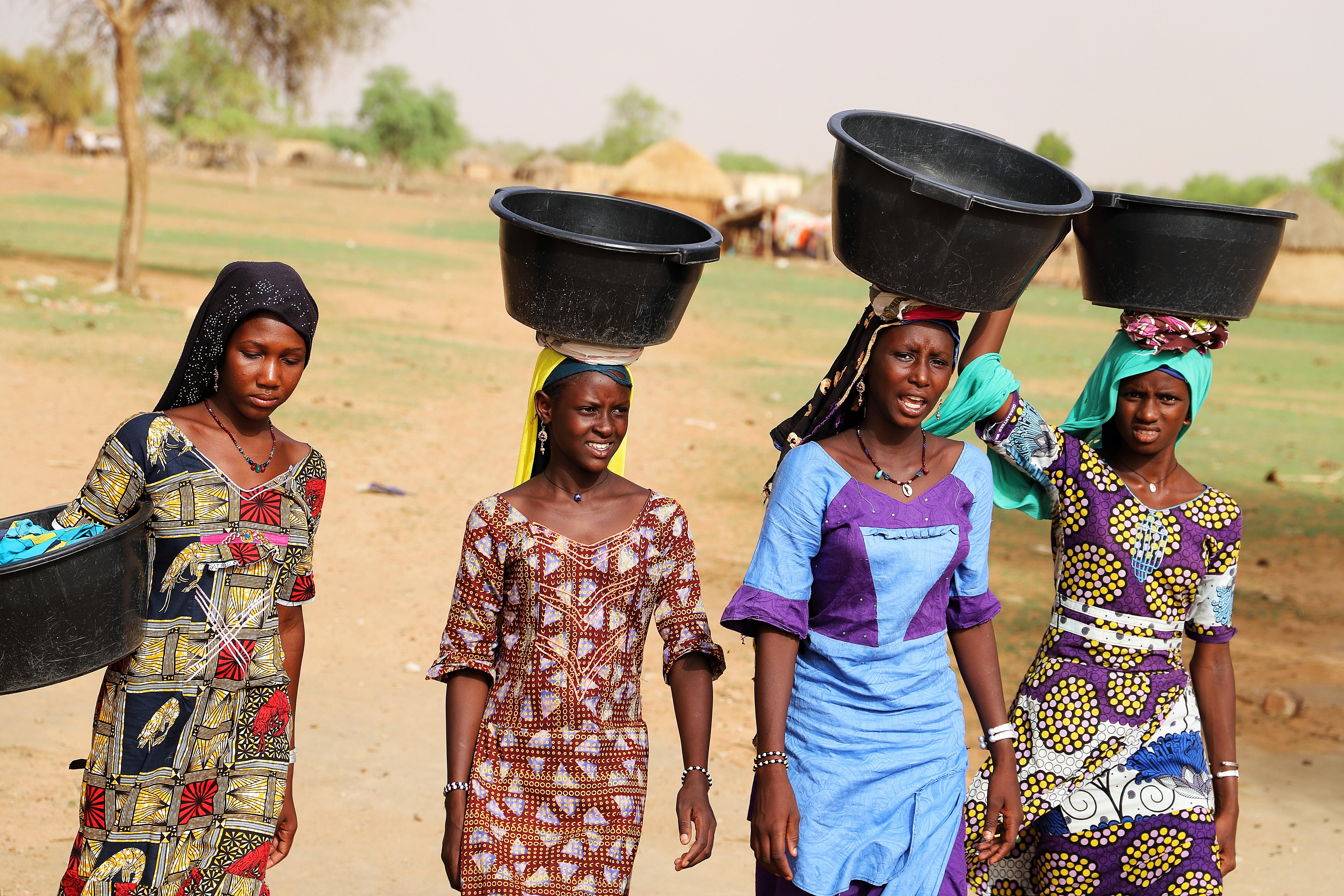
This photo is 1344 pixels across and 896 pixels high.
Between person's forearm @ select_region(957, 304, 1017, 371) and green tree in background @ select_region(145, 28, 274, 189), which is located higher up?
green tree in background @ select_region(145, 28, 274, 189)

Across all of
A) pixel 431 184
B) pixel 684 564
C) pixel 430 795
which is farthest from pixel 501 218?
pixel 431 184

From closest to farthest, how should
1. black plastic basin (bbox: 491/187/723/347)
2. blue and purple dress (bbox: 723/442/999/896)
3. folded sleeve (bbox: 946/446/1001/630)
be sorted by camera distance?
black plastic basin (bbox: 491/187/723/347), blue and purple dress (bbox: 723/442/999/896), folded sleeve (bbox: 946/446/1001/630)

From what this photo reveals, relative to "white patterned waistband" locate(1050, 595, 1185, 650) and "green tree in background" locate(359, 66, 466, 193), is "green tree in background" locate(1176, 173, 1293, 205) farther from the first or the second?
"white patterned waistband" locate(1050, 595, 1185, 650)

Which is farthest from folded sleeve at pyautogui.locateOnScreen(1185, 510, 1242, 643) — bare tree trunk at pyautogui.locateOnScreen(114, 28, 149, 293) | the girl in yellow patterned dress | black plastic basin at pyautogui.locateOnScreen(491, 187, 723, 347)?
bare tree trunk at pyautogui.locateOnScreen(114, 28, 149, 293)

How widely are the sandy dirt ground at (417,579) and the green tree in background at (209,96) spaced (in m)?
3.25

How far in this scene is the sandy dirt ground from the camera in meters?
4.01

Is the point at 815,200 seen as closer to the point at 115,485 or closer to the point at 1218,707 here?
the point at 1218,707

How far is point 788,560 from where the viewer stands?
2.34m

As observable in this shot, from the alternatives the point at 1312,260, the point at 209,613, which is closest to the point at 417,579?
the point at 209,613

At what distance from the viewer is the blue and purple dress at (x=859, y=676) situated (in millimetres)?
2324

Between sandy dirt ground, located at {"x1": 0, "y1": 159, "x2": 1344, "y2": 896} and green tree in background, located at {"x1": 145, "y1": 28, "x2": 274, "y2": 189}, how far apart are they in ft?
10.7

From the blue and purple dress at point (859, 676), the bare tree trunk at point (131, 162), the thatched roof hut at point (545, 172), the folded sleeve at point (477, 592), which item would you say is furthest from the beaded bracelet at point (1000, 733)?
the thatched roof hut at point (545, 172)

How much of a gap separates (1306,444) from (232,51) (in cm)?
1437

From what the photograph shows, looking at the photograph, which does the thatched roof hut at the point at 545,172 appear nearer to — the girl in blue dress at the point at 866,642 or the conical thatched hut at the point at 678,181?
the conical thatched hut at the point at 678,181
